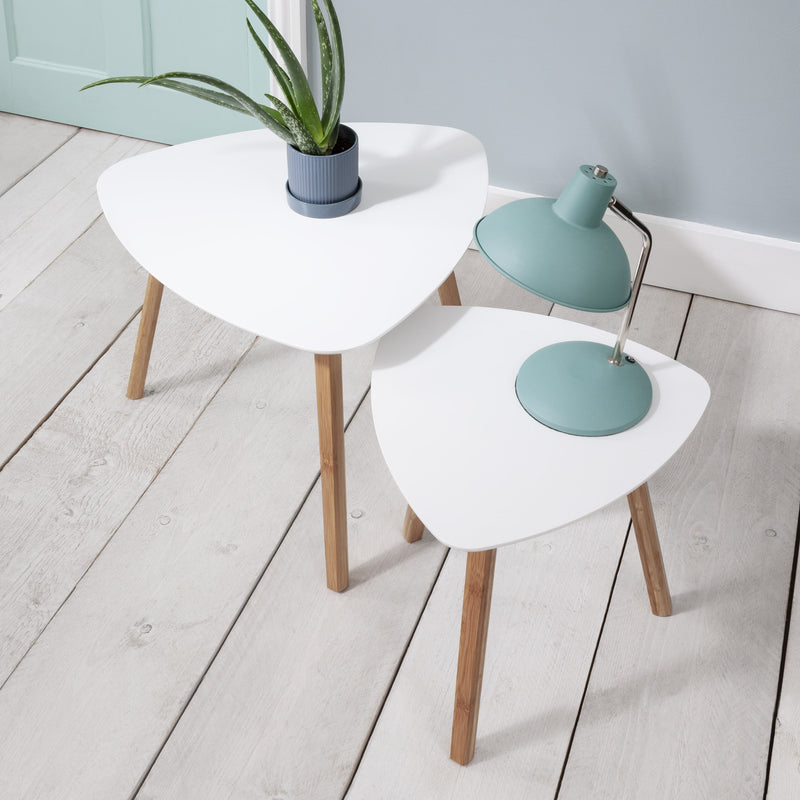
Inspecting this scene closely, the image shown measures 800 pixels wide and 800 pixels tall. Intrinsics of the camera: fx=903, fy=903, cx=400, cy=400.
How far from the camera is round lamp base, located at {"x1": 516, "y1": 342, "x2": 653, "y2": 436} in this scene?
3.39ft

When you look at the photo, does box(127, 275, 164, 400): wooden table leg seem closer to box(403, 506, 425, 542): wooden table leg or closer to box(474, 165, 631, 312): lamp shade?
box(403, 506, 425, 542): wooden table leg

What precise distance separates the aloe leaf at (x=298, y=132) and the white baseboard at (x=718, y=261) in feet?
2.61

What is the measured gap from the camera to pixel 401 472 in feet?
3.28

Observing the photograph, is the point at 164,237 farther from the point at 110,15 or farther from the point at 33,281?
the point at 110,15

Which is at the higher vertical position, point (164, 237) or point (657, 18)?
point (657, 18)

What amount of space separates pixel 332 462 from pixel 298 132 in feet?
1.44

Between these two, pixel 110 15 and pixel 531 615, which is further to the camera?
pixel 110 15

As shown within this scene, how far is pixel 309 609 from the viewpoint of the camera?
133 centimetres

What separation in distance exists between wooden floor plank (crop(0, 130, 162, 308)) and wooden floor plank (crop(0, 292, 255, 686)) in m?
0.32

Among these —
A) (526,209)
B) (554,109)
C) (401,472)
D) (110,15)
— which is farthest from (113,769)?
(110,15)

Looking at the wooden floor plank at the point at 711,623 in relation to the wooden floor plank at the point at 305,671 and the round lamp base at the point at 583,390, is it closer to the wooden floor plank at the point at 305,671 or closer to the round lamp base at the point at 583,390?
the wooden floor plank at the point at 305,671

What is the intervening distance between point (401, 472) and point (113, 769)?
0.55 metres

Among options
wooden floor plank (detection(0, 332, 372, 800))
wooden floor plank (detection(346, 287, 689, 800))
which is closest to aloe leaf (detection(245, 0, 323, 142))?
wooden floor plank (detection(0, 332, 372, 800))

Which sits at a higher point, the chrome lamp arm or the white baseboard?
the chrome lamp arm
